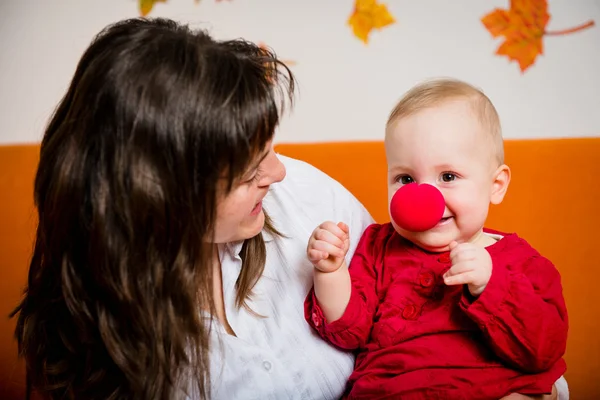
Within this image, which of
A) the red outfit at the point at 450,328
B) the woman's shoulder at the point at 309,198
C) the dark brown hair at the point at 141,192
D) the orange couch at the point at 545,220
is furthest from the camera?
the orange couch at the point at 545,220

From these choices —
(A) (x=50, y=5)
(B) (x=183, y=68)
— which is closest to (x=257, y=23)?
(A) (x=50, y=5)

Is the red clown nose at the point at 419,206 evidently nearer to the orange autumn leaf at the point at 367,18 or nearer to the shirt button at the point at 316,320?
the shirt button at the point at 316,320

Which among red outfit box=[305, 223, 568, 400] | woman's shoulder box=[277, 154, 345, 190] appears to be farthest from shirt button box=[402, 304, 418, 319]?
woman's shoulder box=[277, 154, 345, 190]

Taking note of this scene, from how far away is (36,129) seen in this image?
1.83 metres

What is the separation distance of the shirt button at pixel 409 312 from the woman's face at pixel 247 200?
293mm

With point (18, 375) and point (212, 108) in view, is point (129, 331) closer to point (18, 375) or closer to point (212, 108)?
point (212, 108)

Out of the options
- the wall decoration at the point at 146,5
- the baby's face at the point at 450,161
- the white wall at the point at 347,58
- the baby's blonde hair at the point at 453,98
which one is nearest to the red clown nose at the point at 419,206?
the baby's face at the point at 450,161

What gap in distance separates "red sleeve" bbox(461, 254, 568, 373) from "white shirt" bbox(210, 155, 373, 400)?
29 cm

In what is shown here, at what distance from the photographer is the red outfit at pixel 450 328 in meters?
0.88

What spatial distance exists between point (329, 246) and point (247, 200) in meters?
0.17

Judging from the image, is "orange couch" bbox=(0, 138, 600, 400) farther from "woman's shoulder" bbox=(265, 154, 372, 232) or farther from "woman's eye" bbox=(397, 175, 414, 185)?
"woman's eye" bbox=(397, 175, 414, 185)

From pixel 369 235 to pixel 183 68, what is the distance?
0.54 meters

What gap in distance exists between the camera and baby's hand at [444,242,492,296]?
87cm

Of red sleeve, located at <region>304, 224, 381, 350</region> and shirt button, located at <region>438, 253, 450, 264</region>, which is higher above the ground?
shirt button, located at <region>438, 253, 450, 264</region>
